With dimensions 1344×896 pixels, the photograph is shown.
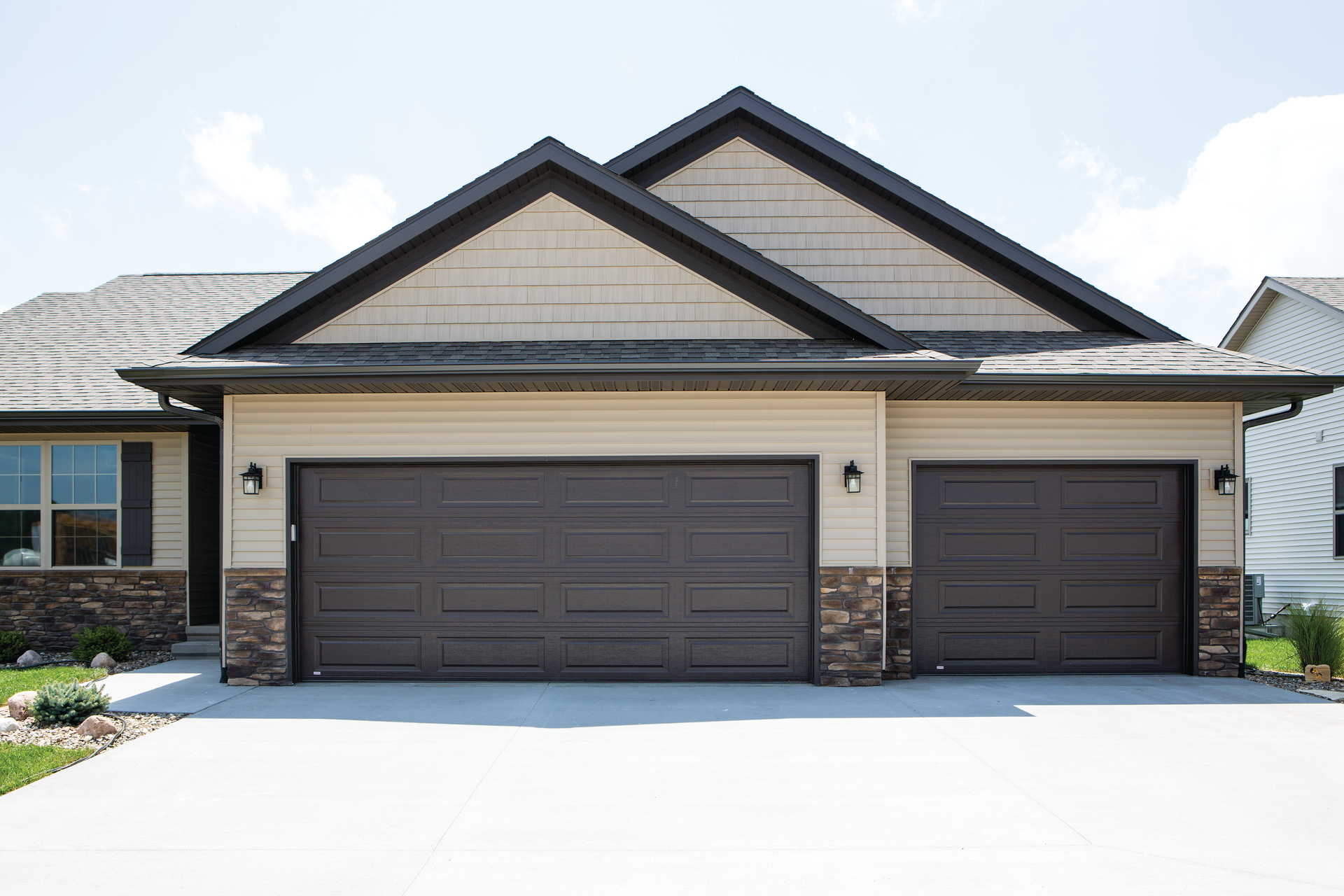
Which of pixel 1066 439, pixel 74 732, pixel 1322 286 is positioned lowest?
pixel 74 732

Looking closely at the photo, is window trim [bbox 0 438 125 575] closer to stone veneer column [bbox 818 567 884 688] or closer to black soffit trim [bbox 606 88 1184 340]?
black soffit trim [bbox 606 88 1184 340]

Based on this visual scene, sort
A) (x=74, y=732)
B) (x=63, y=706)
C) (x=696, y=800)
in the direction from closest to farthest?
(x=696, y=800)
(x=74, y=732)
(x=63, y=706)

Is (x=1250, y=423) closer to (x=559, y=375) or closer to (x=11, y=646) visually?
(x=559, y=375)

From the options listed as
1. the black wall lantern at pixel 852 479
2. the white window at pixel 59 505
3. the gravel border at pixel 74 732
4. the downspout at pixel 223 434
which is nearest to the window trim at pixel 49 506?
the white window at pixel 59 505

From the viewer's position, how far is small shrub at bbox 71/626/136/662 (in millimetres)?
8906

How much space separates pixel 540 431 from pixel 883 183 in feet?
16.4

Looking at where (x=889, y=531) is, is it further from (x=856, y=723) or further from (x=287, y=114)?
(x=287, y=114)

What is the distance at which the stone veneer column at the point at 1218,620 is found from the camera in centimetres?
827

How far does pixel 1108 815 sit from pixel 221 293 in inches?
536

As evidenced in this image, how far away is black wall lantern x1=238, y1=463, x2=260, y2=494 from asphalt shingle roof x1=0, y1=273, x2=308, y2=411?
2.24 meters

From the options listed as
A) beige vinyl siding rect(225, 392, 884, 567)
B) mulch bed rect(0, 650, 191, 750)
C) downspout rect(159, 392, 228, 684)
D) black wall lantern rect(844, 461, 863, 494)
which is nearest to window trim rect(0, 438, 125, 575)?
downspout rect(159, 392, 228, 684)

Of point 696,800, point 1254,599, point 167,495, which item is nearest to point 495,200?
point 167,495

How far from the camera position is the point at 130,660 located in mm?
9094

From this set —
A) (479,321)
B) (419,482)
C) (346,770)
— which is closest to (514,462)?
(419,482)
